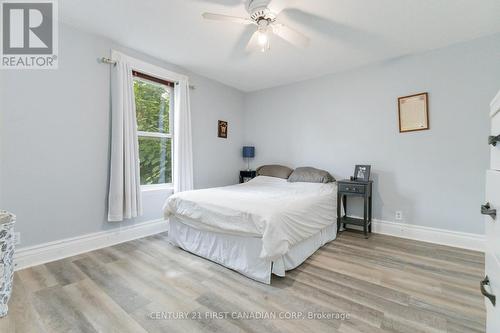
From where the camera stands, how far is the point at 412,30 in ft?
7.82

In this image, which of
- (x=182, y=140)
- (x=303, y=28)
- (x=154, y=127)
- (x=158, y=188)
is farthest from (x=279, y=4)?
(x=158, y=188)

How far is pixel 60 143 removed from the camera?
7.63 ft

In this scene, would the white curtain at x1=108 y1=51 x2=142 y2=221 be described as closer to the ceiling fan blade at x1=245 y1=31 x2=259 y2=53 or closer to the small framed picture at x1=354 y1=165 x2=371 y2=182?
the ceiling fan blade at x1=245 y1=31 x2=259 y2=53

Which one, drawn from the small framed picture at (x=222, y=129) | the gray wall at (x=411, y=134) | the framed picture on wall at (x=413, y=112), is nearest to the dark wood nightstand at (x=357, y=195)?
the gray wall at (x=411, y=134)

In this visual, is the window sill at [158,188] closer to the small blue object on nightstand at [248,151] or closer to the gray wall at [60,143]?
the gray wall at [60,143]

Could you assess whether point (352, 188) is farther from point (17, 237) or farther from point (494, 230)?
point (17, 237)

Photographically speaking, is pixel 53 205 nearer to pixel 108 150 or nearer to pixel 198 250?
pixel 108 150

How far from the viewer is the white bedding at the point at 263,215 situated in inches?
72.6

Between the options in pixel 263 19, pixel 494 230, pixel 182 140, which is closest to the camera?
pixel 494 230

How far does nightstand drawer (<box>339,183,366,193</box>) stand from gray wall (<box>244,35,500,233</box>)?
0.44 meters

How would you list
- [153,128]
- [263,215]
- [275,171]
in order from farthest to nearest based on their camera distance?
[275,171], [153,128], [263,215]

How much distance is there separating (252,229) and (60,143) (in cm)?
220

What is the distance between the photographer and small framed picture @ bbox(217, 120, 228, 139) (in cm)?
411

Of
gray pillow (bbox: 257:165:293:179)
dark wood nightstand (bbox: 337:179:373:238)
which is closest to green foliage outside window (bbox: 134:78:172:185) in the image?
gray pillow (bbox: 257:165:293:179)
